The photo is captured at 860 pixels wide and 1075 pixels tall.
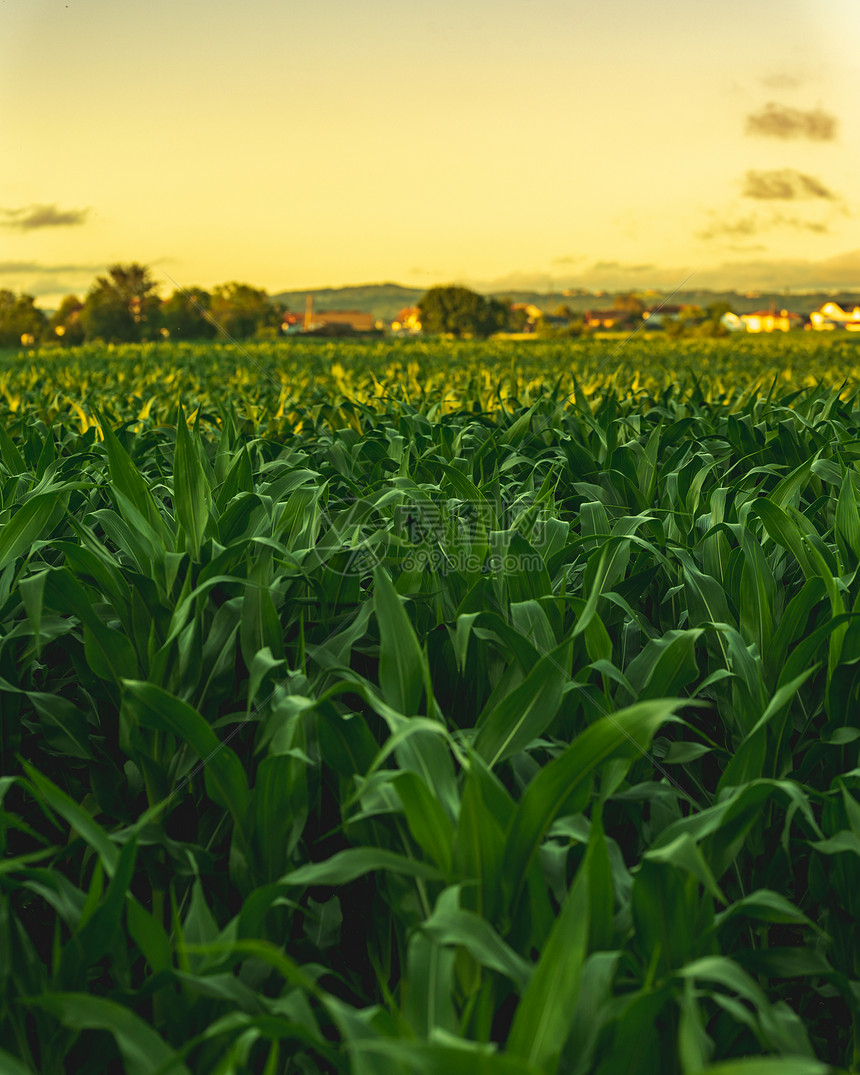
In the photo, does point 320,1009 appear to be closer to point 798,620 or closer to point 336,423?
point 798,620

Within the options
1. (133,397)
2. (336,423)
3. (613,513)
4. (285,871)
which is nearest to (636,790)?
(285,871)

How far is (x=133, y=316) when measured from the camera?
60.8m

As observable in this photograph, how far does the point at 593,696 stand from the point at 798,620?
520 mm

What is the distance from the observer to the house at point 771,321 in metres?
111

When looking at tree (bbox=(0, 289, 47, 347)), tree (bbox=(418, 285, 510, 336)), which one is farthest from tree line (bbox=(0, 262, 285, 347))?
tree (bbox=(418, 285, 510, 336))

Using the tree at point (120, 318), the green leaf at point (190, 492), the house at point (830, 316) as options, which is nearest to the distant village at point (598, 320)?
the house at point (830, 316)

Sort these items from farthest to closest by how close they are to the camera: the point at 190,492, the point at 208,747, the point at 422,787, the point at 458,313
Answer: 1. the point at 458,313
2. the point at 190,492
3. the point at 208,747
4. the point at 422,787

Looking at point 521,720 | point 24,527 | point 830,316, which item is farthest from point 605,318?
point 521,720

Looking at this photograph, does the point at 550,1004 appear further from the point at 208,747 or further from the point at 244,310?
the point at 244,310

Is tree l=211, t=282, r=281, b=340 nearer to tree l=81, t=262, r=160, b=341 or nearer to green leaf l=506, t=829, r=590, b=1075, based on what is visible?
tree l=81, t=262, r=160, b=341

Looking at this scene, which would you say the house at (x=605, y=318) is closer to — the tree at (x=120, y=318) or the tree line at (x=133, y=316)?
the tree line at (x=133, y=316)

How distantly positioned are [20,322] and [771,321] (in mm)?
88365

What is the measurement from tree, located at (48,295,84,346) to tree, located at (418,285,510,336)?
95.5 ft

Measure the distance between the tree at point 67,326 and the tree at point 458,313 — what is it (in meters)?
29.1
